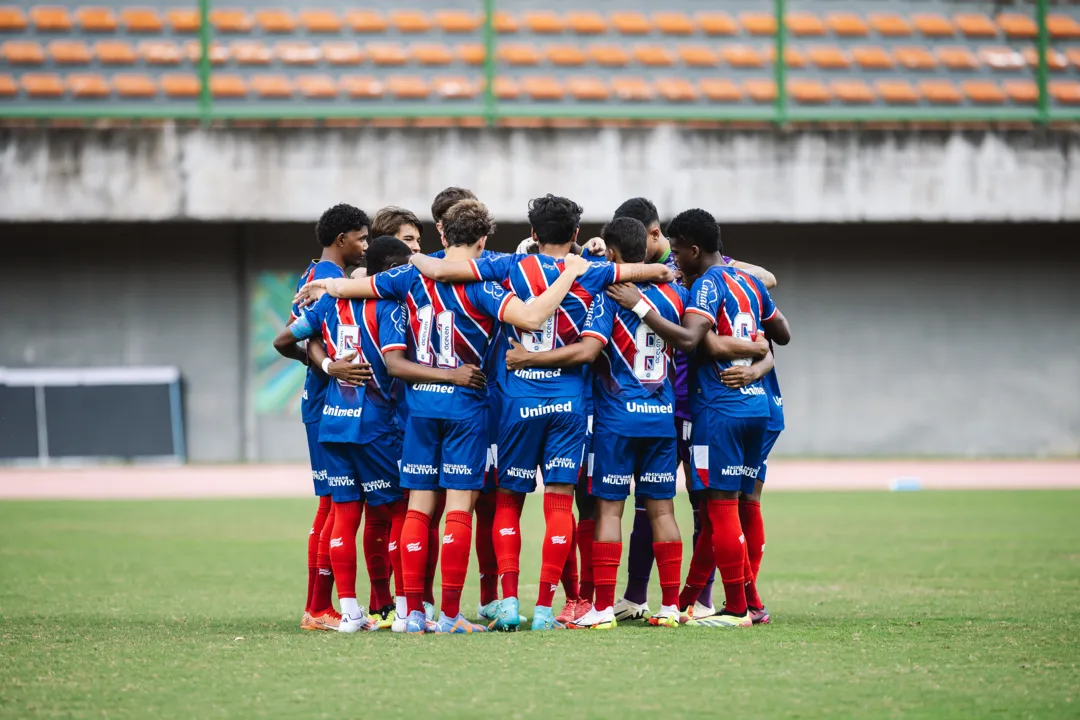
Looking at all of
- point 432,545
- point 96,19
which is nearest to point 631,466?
point 432,545

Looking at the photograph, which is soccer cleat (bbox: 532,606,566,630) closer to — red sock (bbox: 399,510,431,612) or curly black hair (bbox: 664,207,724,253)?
red sock (bbox: 399,510,431,612)

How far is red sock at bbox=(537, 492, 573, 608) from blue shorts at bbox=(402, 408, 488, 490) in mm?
Result: 390

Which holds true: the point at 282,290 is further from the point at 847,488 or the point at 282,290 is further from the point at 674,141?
the point at 847,488

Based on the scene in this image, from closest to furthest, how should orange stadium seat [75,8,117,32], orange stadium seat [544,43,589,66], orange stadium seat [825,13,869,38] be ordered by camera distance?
orange stadium seat [75,8,117,32]
orange stadium seat [544,43,589,66]
orange stadium seat [825,13,869,38]

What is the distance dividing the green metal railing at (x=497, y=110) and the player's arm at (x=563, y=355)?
14.7 meters

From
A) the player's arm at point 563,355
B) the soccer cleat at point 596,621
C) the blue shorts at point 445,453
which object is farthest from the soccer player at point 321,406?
the soccer cleat at point 596,621

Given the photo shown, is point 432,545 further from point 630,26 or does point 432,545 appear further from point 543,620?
point 630,26

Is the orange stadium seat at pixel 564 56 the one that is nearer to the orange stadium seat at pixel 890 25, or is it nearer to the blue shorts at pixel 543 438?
the orange stadium seat at pixel 890 25

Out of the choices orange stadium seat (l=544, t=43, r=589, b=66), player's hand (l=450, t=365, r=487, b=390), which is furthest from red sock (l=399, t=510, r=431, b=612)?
orange stadium seat (l=544, t=43, r=589, b=66)

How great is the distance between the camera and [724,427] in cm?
716

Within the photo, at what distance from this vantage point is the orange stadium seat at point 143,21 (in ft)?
72.2

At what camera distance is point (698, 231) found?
24.3 feet

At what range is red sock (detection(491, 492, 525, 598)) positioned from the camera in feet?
22.6

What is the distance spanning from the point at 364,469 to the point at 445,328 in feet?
2.85
